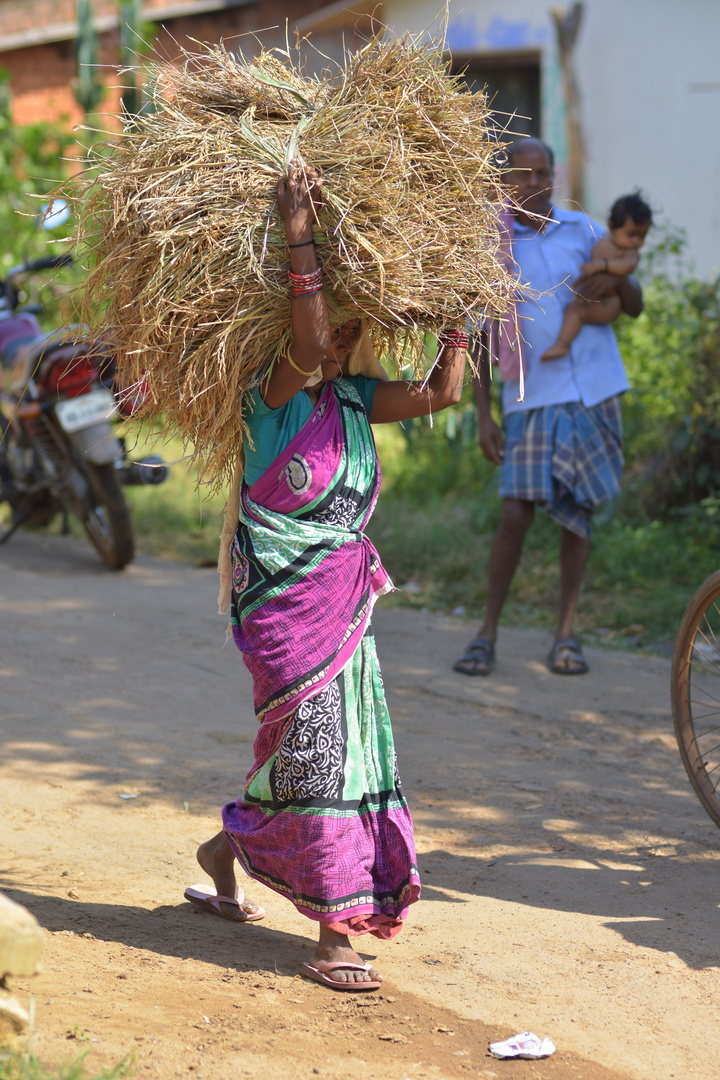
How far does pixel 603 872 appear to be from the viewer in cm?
316

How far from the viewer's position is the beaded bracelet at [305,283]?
7.68 ft

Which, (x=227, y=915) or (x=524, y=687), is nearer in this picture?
(x=227, y=915)

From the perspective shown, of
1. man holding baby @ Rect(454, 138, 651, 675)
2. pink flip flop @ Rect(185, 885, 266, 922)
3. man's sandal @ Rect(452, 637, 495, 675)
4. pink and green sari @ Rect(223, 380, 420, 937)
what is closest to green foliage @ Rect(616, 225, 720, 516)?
man holding baby @ Rect(454, 138, 651, 675)

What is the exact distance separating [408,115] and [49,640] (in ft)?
10.3

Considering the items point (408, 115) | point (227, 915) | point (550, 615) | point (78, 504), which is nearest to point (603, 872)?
point (227, 915)

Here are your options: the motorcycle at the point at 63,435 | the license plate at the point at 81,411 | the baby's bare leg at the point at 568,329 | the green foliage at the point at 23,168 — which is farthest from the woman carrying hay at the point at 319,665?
the green foliage at the point at 23,168

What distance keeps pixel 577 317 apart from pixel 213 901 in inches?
114

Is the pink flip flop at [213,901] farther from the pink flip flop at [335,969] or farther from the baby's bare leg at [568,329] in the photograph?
the baby's bare leg at [568,329]

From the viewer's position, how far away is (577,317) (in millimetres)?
4672

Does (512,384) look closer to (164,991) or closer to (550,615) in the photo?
(550,615)

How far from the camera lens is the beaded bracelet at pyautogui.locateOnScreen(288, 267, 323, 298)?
7.68ft

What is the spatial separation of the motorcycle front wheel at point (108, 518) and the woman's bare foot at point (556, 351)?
7.77 feet

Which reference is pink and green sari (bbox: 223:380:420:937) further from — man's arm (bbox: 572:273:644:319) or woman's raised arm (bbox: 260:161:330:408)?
man's arm (bbox: 572:273:644:319)

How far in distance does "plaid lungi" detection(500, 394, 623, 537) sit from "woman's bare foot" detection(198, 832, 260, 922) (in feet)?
7.82
